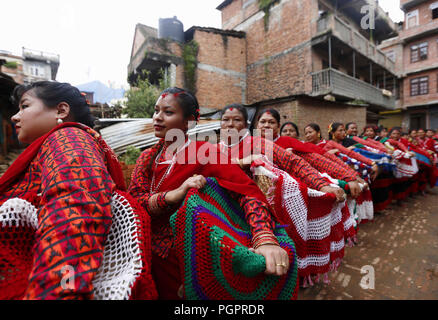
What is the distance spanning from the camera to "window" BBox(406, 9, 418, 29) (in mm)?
20297

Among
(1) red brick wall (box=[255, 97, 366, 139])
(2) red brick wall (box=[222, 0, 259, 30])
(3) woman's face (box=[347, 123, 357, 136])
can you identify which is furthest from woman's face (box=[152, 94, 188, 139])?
(2) red brick wall (box=[222, 0, 259, 30])

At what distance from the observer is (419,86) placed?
67.4 ft

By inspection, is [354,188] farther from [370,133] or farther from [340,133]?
[370,133]

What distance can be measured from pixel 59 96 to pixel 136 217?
74cm

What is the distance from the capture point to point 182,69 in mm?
13164

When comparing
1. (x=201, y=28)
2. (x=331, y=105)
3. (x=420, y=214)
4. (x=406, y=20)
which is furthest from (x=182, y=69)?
(x=406, y=20)

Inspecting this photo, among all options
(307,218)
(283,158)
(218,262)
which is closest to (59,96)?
(218,262)

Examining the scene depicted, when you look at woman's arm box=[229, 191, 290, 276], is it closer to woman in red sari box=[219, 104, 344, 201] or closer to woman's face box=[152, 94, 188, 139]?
woman's face box=[152, 94, 188, 139]

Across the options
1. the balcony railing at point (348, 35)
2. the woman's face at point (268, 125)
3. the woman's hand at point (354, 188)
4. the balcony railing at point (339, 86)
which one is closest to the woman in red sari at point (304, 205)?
the woman's hand at point (354, 188)

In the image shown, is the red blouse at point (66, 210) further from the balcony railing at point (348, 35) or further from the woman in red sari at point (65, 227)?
the balcony railing at point (348, 35)

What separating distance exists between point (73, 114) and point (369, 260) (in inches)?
148

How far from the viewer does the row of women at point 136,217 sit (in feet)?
2.29
